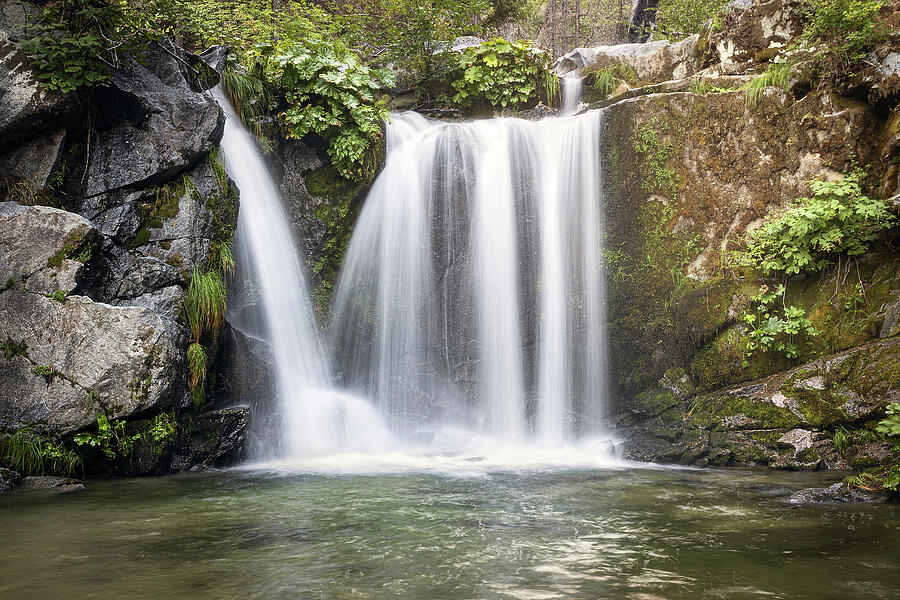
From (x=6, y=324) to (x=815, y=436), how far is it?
8.46 meters

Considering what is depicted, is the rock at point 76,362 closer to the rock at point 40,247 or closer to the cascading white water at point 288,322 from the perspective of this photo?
the rock at point 40,247

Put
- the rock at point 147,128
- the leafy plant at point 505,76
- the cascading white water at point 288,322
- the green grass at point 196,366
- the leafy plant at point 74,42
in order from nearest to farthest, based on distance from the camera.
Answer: the leafy plant at point 74,42 < the green grass at point 196,366 < the rock at point 147,128 < the cascading white water at point 288,322 < the leafy plant at point 505,76

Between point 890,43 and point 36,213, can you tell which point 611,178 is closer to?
point 890,43

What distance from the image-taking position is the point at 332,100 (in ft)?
28.4

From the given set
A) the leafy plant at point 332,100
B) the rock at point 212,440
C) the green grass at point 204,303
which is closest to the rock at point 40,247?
the green grass at point 204,303

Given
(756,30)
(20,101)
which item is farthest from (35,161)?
(756,30)

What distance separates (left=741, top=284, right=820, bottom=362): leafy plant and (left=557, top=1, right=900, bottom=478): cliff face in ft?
0.39

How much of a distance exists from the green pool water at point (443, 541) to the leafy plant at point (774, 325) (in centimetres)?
193

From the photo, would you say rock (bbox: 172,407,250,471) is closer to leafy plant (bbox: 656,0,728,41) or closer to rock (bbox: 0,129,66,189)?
rock (bbox: 0,129,66,189)

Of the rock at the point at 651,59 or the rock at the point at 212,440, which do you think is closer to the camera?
the rock at the point at 212,440

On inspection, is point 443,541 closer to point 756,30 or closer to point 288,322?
point 288,322

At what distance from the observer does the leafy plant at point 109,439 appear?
5.64 metres

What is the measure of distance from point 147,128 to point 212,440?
12.2 feet

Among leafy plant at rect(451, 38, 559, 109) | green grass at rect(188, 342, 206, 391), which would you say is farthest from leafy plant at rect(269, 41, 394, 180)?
green grass at rect(188, 342, 206, 391)
